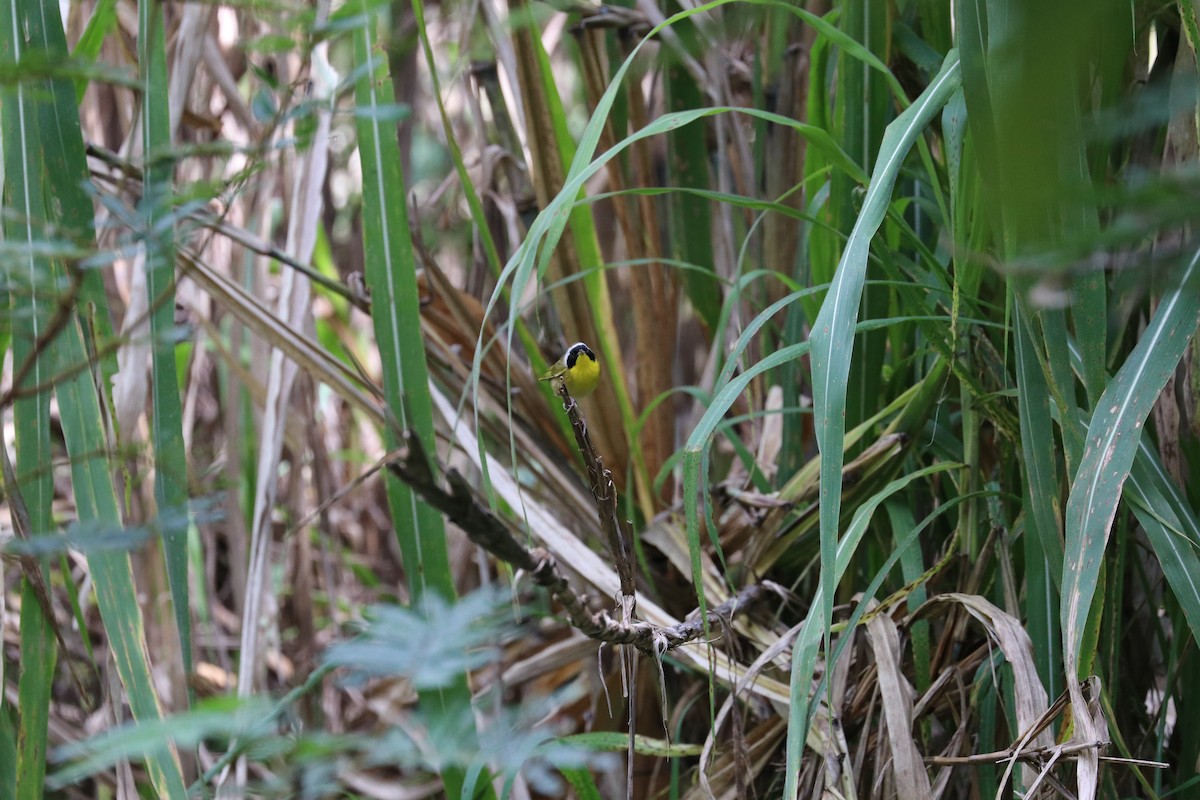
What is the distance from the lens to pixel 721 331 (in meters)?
1.09

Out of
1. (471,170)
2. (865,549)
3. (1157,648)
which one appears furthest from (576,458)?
(471,170)

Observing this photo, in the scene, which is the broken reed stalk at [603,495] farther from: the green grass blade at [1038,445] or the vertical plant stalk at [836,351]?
the green grass blade at [1038,445]

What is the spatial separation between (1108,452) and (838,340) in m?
0.20

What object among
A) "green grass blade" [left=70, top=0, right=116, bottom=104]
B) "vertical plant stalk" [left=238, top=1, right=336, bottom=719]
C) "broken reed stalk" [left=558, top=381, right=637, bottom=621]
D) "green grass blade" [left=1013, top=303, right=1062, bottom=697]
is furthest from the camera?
"vertical plant stalk" [left=238, top=1, right=336, bottom=719]

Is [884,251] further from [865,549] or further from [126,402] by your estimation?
[126,402]

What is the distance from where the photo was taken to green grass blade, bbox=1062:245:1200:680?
0.64 meters

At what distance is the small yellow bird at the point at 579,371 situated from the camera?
39.8 inches

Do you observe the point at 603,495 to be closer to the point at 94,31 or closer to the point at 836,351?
the point at 836,351

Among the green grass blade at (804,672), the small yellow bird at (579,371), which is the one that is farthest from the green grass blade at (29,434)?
the green grass blade at (804,672)

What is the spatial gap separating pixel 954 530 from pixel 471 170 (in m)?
1.20

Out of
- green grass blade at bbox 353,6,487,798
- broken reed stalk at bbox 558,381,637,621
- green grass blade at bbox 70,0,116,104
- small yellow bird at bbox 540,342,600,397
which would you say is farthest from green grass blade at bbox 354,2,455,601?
broken reed stalk at bbox 558,381,637,621

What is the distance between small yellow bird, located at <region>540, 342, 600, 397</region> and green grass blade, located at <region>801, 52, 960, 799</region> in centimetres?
36

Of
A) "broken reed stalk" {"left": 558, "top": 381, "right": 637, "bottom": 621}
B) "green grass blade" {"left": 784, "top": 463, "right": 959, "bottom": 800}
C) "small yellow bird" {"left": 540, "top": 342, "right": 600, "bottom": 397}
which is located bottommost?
"green grass blade" {"left": 784, "top": 463, "right": 959, "bottom": 800}

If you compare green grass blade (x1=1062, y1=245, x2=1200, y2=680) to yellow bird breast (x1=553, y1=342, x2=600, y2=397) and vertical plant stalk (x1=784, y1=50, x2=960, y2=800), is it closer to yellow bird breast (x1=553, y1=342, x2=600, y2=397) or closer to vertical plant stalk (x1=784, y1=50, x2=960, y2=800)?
vertical plant stalk (x1=784, y1=50, x2=960, y2=800)
